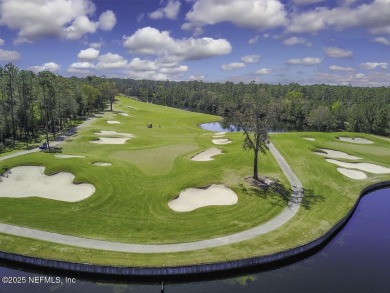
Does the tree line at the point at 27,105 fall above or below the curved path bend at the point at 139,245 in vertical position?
above

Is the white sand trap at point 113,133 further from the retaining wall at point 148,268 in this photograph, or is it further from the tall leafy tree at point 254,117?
the retaining wall at point 148,268

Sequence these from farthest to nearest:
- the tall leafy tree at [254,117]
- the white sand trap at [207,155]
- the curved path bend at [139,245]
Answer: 1. the white sand trap at [207,155]
2. the tall leafy tree at [254,117]
3. the curved path bend at [139,245]

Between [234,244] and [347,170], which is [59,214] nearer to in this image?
[234,244]

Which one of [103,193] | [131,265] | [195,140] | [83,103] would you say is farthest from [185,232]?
[83,103]

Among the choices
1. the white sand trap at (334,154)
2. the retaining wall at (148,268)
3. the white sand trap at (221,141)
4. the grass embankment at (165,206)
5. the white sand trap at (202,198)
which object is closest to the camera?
the retaining wall at (148,268)

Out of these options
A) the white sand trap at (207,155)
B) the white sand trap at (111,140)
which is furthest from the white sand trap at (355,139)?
the white sand trap at (111,140)

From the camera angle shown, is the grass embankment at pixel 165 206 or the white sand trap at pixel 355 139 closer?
the grass embankment at pixel 165 206

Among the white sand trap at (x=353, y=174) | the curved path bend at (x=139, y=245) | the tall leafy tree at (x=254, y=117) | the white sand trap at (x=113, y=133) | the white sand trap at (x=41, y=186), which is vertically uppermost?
the tall leafy tree at (x=254, y=117)

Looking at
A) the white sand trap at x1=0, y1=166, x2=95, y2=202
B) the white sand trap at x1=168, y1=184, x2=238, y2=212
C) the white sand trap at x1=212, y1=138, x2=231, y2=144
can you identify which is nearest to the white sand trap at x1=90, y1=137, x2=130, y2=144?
the white sand trap at x1=212, y1=138, x2=231, y2=144
